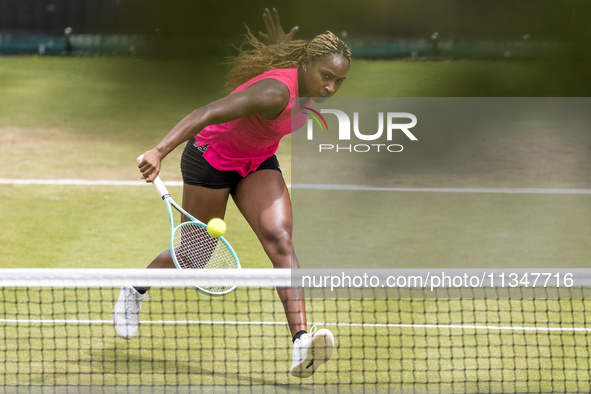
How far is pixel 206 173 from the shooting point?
4.78 m

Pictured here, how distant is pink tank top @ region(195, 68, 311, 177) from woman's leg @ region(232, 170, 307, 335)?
0.33 ft

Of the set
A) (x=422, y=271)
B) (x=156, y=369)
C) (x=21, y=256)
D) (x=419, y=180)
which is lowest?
A: (x=156, y=369)

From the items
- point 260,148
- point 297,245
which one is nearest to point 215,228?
point 260,148

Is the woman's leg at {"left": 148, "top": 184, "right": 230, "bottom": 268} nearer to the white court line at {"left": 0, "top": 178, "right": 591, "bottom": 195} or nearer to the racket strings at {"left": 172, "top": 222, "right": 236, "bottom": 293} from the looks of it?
the racket strings at {"left": 172, "top": 222, "right": 236, "bottom": 293}

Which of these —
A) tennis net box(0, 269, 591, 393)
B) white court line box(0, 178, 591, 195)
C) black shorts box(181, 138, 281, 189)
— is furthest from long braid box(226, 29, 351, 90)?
white court line box(0, 178, 591, 195)

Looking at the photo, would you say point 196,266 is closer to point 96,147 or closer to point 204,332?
point 204,332

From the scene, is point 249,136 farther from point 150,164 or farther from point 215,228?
point 150,164

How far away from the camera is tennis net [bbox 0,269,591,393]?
14.5 ft

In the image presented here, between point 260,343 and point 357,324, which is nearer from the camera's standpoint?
point 260,343

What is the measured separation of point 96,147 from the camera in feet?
35.6

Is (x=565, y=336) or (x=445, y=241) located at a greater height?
(x=445, y=241)

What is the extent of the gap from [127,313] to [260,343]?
75 cm

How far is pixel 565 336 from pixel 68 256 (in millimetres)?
3623

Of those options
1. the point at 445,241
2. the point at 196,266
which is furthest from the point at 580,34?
the point at 196,266
